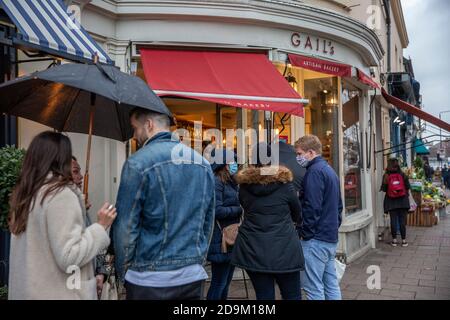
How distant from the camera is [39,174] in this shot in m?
2.30

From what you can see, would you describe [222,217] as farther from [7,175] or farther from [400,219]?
[400,219]

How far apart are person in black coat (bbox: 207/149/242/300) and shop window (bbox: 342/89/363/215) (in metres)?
4.79

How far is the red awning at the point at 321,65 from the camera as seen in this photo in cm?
685

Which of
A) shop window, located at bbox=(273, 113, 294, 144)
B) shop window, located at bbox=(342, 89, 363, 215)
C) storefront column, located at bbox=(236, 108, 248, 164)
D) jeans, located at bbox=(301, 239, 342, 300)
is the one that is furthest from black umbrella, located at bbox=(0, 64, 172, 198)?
shop window, located at bbox=(342, 89, 363, 215)

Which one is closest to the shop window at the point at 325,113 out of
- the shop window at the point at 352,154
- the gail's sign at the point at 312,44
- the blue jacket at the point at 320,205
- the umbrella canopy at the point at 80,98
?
the shop window at the point at 352,154

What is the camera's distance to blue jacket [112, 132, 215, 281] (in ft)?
7.82

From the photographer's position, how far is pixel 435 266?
731 centimetres

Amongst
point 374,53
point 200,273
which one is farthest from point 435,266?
point 200,273

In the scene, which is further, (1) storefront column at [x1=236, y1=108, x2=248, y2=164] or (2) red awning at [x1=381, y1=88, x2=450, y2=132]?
(2) red awning at [x1=381, y1=88, x2=450, y2=132]

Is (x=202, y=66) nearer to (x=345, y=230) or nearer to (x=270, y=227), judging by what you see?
(x=270, y=227)

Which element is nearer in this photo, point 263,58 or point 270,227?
point 270,227

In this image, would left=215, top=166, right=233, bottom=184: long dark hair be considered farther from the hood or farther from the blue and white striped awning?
the blue and white striped awning

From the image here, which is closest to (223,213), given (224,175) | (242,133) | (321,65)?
(224,175)

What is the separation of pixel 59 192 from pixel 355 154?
8.06m
